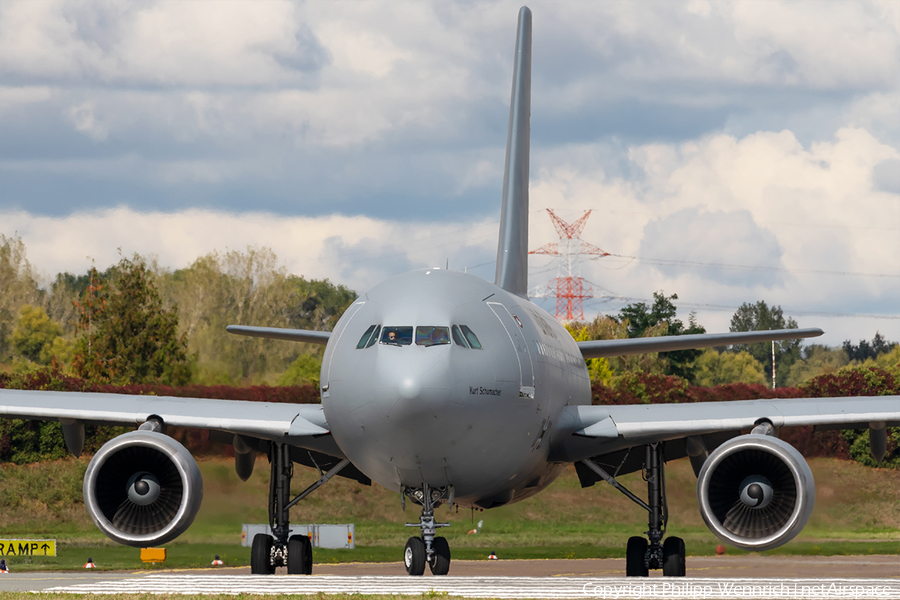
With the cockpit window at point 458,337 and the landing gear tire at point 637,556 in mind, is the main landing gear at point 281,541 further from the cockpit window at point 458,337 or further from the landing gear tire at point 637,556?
the landing gear tire at point 637,556

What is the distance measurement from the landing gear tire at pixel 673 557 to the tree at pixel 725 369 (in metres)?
68.4

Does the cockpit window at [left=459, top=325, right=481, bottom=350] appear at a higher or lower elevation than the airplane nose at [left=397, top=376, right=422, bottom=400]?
higher

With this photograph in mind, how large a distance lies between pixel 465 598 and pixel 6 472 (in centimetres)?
2861

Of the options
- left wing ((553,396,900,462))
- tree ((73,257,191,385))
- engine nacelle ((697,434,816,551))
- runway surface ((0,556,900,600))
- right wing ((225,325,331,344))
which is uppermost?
tree ((73,257,191,385))

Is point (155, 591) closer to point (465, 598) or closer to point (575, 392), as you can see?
point (465, 598)

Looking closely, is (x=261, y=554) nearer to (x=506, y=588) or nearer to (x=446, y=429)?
(x=446, y=429)

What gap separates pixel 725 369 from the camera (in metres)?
97.1

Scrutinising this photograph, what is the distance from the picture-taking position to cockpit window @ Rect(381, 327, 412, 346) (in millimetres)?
15617

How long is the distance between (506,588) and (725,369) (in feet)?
281

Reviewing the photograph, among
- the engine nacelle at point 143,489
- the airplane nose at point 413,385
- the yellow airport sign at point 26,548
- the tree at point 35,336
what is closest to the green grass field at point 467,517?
the yellow airport sign at point 26,548

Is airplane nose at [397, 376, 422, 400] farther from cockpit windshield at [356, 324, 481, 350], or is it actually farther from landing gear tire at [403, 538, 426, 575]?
landing gear tire at [403, 538, 426, 575]

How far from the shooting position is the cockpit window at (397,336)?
1562 cm

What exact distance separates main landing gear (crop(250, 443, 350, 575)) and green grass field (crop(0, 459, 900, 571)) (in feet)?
21.6

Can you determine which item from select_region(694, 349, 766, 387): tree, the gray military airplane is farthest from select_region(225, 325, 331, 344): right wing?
select_region(694, 349, 766, 387): tree
